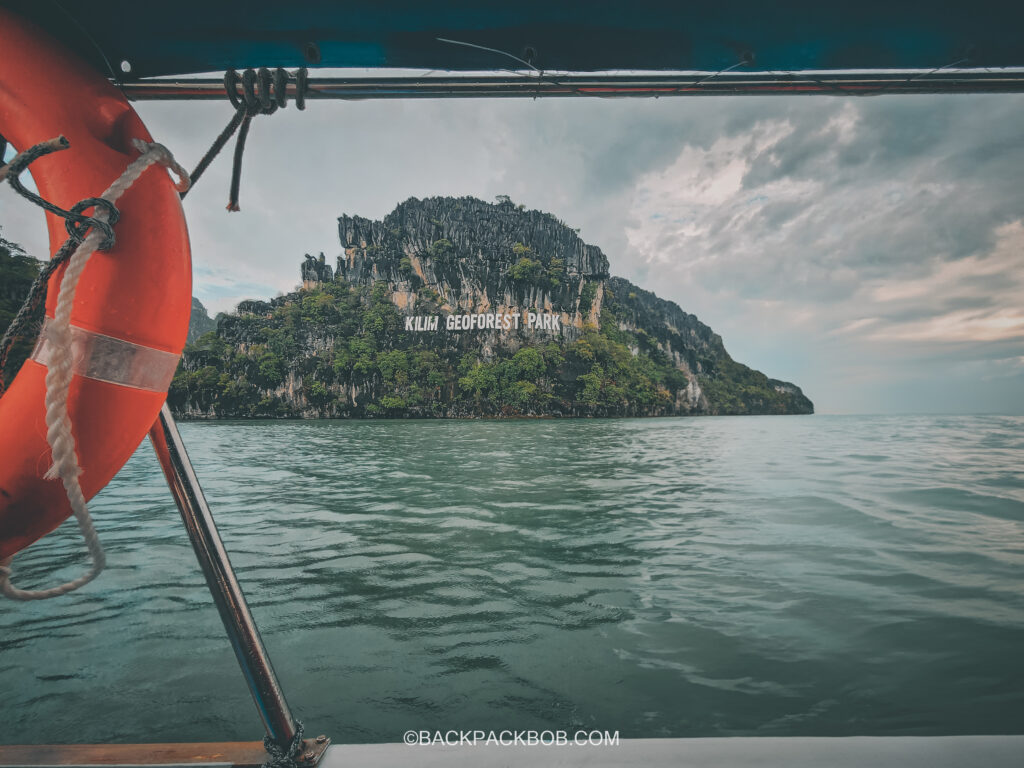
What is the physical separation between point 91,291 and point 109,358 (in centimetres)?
17

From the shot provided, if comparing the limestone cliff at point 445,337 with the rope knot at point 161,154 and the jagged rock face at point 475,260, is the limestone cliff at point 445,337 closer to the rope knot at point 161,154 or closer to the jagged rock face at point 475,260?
the jagged rock face at point 475,260

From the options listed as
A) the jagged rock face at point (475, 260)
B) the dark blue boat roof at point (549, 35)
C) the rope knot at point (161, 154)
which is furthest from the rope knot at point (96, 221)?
the jagged rock face at point (475, 260)

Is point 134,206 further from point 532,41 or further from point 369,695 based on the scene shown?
point 369,695

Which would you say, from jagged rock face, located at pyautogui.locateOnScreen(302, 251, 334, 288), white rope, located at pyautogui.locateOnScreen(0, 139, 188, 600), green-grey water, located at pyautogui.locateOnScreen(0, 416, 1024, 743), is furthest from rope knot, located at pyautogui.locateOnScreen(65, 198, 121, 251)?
jagged rock face, located at pyautogui.locateOnScreen(302, 251, 334, 288)

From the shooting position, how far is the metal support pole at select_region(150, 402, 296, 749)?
111cm

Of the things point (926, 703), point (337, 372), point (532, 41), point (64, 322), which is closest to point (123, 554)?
point (64, 322)

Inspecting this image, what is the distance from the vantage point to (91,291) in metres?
1.03

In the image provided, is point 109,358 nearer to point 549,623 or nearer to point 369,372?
point 549,623

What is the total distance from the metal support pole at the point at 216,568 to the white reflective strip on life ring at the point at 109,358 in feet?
0.52

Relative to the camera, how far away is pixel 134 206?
1.07m

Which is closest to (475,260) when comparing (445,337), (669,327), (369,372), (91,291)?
(445,337)

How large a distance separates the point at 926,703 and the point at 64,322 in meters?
3.35

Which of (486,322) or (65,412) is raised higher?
(486,322)

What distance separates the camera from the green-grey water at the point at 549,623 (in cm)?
189
